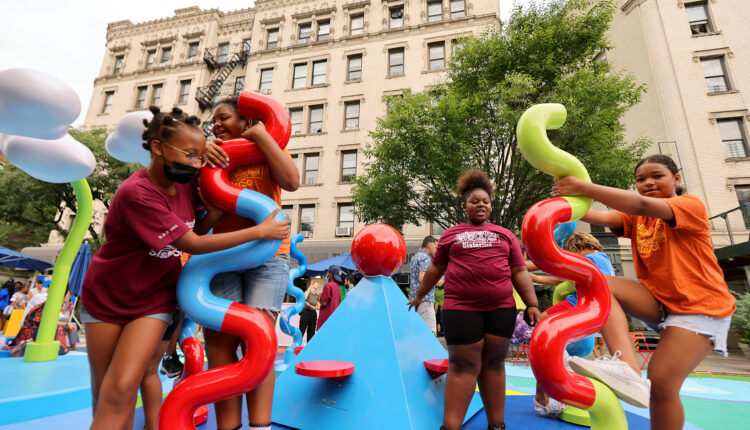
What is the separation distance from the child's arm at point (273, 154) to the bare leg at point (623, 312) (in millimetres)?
1807

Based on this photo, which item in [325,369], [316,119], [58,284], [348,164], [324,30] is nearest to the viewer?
[325,369]

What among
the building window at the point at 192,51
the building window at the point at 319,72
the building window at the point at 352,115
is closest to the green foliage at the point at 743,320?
the building window at the point at 352,115

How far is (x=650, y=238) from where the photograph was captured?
206 cm

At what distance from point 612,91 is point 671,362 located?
33.6ft

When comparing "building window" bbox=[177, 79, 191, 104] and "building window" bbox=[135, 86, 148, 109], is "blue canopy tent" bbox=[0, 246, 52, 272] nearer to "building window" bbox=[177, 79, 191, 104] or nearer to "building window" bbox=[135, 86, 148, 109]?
"building window" bbox=[177, 79, 191, 104]

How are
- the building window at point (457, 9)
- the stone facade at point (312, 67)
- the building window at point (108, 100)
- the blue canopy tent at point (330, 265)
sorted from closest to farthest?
the blue canopy tent at point (330, 265)
the stone facade at point (312, 67)
the building window at point (457, 9)
the building window at point (108, 100)

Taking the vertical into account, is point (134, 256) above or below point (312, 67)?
below

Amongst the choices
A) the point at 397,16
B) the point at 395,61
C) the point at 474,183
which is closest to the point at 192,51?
the point at 397,16

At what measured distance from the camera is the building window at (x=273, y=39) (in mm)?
21766

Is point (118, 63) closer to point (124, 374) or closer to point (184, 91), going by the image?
point (184, 91)

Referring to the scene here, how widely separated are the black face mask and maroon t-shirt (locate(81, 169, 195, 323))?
9 centimetres

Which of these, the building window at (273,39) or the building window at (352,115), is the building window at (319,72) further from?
the building window at (273,39)

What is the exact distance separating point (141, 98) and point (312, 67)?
37.7 feet

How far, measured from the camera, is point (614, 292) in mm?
1982
